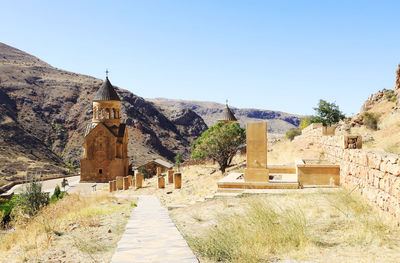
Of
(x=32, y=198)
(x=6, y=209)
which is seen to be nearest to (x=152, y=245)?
(x=32, y=198)

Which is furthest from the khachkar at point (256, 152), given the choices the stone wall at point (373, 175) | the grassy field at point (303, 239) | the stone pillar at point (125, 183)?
the stone pillar at point (125, 183)

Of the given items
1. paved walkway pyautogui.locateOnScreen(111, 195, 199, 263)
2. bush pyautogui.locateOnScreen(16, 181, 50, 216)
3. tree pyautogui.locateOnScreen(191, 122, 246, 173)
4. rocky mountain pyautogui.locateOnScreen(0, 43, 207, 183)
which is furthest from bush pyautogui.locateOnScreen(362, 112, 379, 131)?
rocky mountain pyautogui.locateOnScreen(0, 43, 207, 183)

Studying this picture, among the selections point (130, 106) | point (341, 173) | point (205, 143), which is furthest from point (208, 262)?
point (130, 106)

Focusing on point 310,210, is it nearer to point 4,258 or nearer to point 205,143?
point 4,258

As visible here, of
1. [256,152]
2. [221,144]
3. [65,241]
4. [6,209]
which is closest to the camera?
[65,241]

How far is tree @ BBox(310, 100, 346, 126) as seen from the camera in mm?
37688

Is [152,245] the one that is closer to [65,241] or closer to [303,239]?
[65,241]

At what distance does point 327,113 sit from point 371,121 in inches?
628

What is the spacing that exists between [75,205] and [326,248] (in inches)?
389

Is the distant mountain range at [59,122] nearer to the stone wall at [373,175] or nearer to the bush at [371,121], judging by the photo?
the bush at [371,121]

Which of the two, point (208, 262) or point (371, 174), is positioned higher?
point (371, 174)

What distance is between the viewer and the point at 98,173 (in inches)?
1478

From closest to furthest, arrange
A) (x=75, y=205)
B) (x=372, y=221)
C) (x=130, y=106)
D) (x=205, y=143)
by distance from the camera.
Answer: (x=372, y=221) → (x=75, y=205) → (x=205, y=143) → (x=130, y=106)

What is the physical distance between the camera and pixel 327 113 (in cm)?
3797
